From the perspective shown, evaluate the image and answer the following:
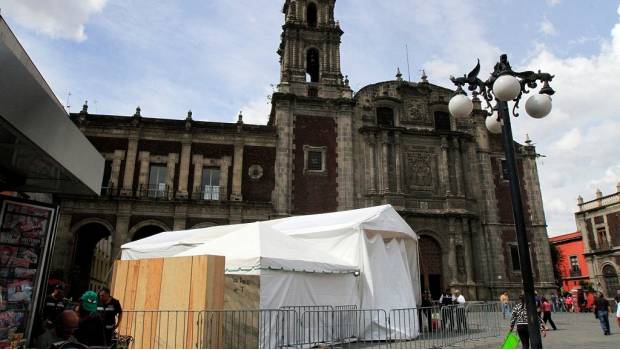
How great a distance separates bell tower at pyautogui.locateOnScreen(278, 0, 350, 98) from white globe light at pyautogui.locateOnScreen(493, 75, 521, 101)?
18947mm

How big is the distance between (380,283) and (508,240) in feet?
54.3

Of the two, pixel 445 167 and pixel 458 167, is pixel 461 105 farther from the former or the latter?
pixel 458 167

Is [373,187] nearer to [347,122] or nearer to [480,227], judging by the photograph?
[347,122]

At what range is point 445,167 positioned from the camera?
25.3 m

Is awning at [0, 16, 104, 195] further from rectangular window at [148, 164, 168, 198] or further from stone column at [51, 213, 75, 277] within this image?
rectangular window at [148, 164, 168, 198]

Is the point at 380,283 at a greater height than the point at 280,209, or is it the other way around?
the point at 280,209

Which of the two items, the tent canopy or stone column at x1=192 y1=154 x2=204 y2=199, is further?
stone column at x1=192 y1=154 x2=204 y2=199

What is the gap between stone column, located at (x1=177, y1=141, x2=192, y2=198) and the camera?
22203 mm

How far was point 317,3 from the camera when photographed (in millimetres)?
28219

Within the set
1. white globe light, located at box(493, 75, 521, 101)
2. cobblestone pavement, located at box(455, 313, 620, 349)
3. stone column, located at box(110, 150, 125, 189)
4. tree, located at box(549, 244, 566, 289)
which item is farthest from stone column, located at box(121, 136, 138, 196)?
tree, located at box(549, 244, 566, 289)

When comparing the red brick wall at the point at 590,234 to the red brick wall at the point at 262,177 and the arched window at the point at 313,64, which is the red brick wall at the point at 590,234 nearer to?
the arched window at the point at 313,64

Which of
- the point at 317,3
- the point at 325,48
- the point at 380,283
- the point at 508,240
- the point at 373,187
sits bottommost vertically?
the point at 380,283

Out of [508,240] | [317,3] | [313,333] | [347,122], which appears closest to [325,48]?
[317,3]

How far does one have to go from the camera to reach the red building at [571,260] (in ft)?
151
